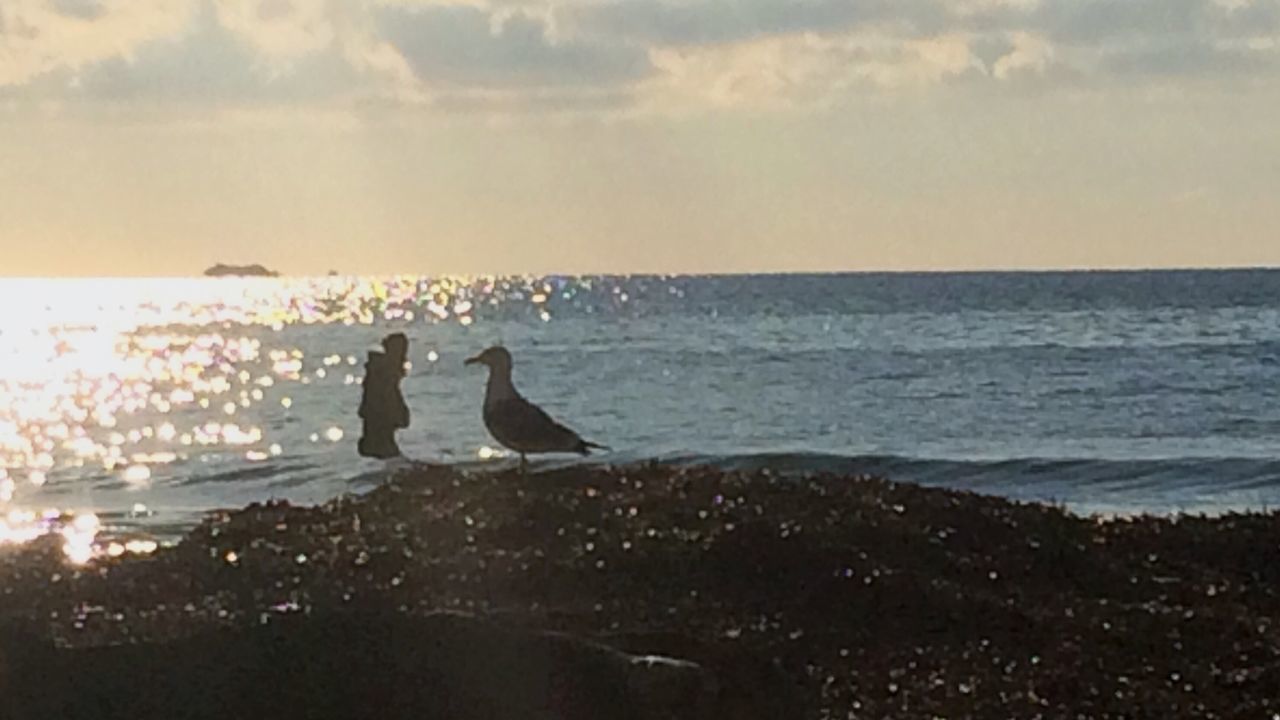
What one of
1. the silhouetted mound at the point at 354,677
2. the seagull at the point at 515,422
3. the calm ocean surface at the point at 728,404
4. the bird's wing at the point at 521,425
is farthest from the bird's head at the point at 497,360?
the silhouetted mound at the point at 354,677

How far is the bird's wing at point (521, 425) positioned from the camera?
2069cm

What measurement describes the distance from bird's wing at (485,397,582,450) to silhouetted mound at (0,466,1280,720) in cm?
153

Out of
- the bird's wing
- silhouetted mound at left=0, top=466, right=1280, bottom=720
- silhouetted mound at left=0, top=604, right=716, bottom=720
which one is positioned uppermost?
silhouetted mound at left=0, top=604, right=716, bottom=720

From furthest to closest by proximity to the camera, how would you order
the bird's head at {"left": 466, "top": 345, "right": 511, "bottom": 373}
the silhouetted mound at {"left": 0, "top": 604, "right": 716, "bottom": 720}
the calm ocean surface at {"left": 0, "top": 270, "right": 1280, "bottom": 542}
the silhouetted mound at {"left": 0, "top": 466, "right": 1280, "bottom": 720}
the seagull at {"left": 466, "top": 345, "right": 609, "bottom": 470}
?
the calm ocean surface at {"left": 0, "top": 270, "right": 1280, "bottom": 542}
the bird's head at {"left": 466, "top": 345, "right": 511, "bottom": 373}
the seagull at {"left": 466, "top": 345, "right": 609, "bottom": 470}
the silhouetted mound at {"left": 0, "top": 466, "right": 1280, "bottom": 720}
the silhouetted mound at {"left": 0, "top": 604, "right": 716, "bottom": 720}

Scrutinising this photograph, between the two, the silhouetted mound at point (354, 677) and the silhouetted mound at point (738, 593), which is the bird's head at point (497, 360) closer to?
the silhouetted mound at point (738, 593)

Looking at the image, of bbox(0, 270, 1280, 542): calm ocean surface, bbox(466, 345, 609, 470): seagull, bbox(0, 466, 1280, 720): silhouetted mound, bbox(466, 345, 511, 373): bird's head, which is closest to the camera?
bbox(0, 466, 1280, 720): silhouetted mound

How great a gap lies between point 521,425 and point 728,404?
2343 cm

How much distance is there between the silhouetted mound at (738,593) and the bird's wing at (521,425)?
60.2 inches

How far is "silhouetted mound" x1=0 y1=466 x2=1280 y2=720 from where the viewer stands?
27.2 feet

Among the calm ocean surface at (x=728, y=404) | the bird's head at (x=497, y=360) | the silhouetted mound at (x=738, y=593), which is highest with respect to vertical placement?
the bird's head at (x=497, y=360)

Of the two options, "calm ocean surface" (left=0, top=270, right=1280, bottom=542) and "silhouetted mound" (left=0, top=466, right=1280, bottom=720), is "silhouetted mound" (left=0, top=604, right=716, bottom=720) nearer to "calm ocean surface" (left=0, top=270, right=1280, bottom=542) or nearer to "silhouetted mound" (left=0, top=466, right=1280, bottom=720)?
"silhouetted mound" (left=0, top=466, right=1280, bottom=720)

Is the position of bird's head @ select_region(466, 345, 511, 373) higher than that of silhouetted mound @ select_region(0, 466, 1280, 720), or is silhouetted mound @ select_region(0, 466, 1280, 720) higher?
bird's head @ select_region(466, 345, 511, 373)

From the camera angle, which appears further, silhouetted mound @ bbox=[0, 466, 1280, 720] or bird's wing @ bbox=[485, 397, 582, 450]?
bird's wing @ bbox=[485, 397, 582, 450]

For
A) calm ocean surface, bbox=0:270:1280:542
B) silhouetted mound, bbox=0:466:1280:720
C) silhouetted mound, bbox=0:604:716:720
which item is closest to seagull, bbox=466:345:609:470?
silhouetted mound, bbox=0:466:1280:720
